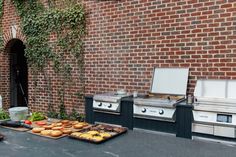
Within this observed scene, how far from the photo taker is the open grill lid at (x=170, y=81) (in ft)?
11.5

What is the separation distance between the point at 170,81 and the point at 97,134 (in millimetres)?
1489

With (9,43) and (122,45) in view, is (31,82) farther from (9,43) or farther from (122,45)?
(122,45)

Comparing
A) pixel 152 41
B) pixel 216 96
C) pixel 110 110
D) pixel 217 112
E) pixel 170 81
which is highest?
pixel 152 41

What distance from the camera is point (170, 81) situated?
11.8 feet

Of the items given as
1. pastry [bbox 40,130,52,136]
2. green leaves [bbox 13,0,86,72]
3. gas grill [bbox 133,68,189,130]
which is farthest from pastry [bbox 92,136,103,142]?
green leaves [bbox 13,0,86,72]

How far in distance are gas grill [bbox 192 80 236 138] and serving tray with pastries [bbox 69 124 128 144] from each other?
83 centimetres

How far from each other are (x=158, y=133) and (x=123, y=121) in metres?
0.51

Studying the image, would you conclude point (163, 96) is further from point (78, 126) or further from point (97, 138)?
point (97, 138)

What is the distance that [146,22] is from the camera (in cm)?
404

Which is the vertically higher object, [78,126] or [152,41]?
[152,41]

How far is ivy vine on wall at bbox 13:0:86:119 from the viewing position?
4902mm

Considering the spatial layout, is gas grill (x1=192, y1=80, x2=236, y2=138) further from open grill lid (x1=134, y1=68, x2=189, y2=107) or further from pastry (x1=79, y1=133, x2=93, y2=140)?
pastry (x1=79, y1=133, x2=93, y2=140)

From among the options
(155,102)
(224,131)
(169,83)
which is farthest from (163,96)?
(224,131)

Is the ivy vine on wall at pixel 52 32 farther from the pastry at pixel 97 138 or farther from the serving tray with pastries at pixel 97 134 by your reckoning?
the pastry at pixel 97 138
